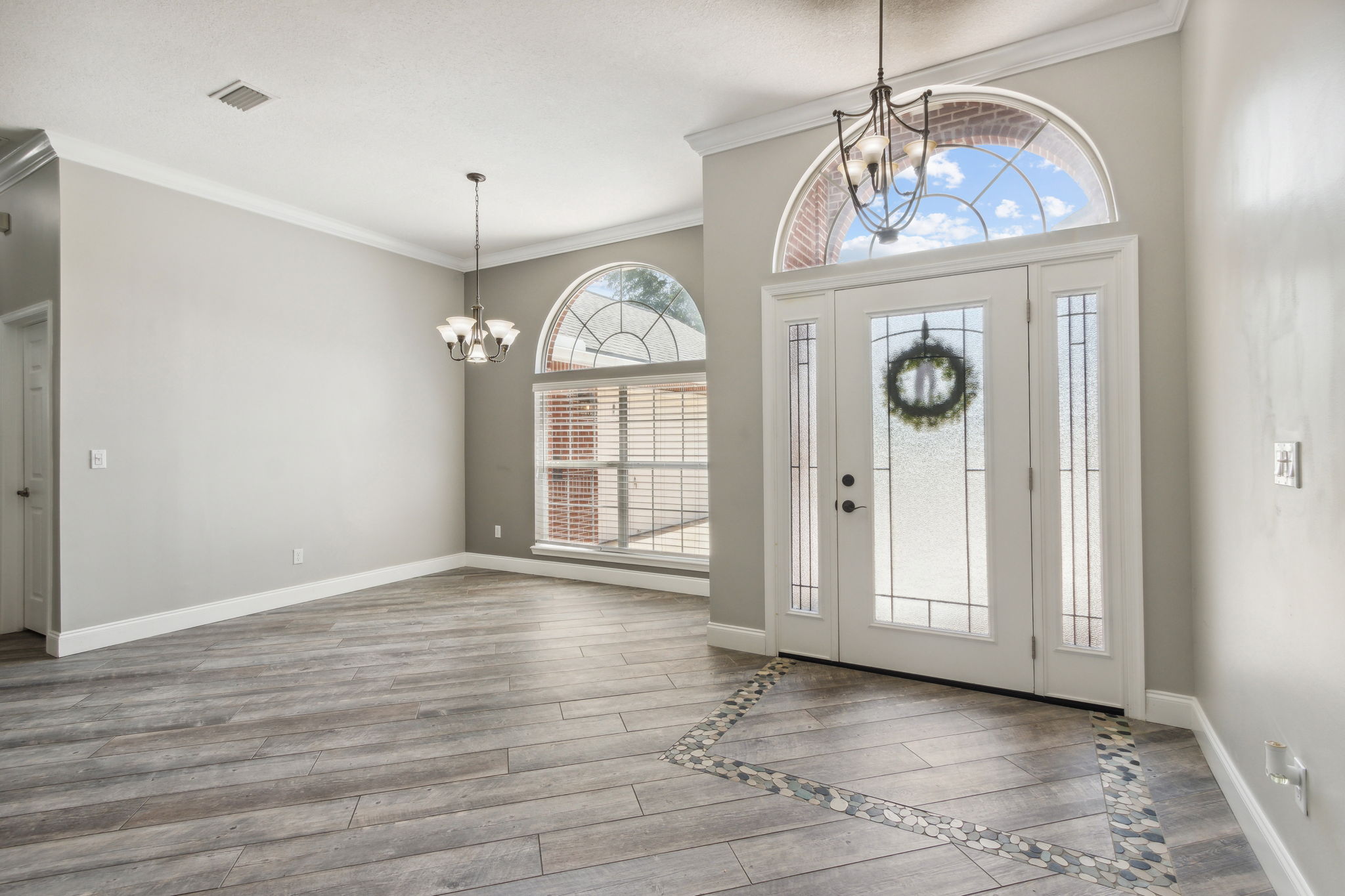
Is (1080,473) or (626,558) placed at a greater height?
(1080,473)

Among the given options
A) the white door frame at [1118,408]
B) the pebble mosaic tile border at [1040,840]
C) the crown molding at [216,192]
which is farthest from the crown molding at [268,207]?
the pebble mosaic tile border at [1040,840]

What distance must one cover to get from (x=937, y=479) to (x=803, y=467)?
72cm

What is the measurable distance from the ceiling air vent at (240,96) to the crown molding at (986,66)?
2.37 meters

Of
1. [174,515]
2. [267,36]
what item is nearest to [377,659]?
[174,515]

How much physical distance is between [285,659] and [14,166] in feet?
11.9

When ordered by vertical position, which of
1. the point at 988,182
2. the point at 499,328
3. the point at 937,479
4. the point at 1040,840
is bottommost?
the point at 1040,840

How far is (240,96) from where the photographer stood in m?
3.36

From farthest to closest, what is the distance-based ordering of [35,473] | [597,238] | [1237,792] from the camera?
1. [597,238]
2. [35,473]
3. [1237,792]

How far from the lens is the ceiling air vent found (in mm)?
3271

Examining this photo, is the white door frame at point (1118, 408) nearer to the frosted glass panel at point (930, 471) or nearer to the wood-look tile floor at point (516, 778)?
the frosted glass panel at point (930, 471)

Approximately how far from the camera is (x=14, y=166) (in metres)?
4.01

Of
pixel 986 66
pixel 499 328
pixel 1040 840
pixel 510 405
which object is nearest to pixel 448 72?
pixel 499 328

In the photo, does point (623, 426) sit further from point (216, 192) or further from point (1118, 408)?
point (1118, 408)

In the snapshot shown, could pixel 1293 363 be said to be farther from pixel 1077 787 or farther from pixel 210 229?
pixel 210 229
